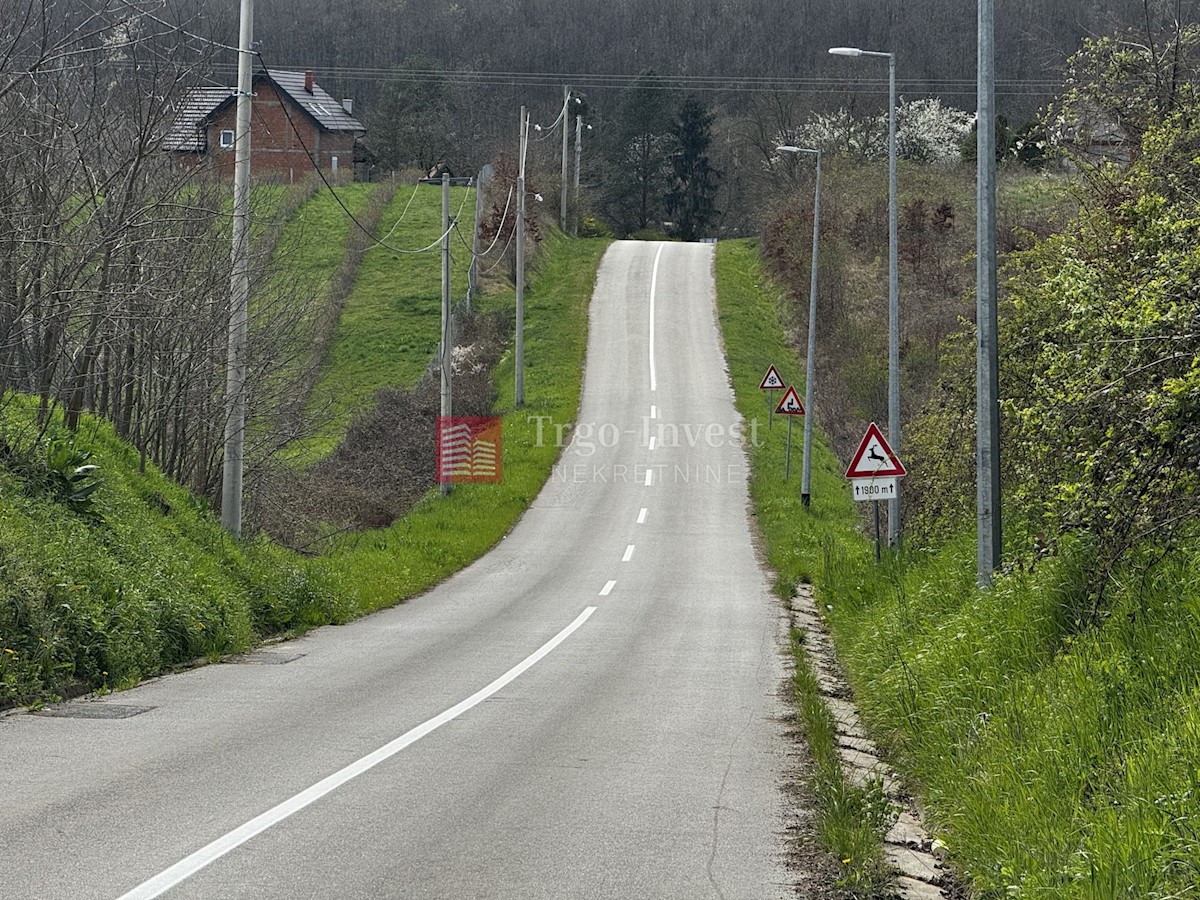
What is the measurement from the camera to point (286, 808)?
741 cm

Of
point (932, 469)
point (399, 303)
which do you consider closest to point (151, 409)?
point (932, 469)

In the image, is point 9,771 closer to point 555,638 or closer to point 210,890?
point 210,890

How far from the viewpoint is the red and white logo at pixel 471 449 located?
121 ft

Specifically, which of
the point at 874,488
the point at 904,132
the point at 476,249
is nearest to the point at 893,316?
the point at 874,488

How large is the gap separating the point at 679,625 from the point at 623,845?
39.6 ft

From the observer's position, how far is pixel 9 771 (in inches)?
322

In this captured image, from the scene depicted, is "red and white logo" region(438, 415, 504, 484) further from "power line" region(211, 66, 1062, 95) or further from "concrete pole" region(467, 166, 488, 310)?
"power line" region(211, 66, 1062, 95)

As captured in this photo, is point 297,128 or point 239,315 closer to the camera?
point 239,315

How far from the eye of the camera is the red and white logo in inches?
1456

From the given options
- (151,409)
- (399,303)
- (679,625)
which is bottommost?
(679,625)

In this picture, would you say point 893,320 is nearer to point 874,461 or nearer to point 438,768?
point 874,461

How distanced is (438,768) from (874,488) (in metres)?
12.2

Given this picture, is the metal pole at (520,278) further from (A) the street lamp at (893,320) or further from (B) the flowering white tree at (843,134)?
(B) the flowering white tree at (843,134)

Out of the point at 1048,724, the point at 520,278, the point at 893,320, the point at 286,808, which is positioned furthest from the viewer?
the point at 520,278
